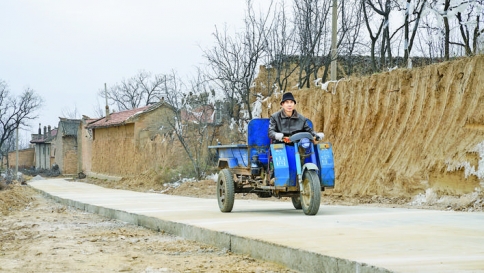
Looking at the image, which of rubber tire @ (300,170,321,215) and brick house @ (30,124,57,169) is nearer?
rubber tire @ (300,170,321,215)

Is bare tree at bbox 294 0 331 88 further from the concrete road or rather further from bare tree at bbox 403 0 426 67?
the concrete road

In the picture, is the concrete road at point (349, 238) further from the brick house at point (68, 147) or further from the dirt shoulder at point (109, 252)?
the brick house at point (68, 147)

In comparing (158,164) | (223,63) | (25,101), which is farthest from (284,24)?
(25,101)

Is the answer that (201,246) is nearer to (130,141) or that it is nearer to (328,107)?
(328,107)

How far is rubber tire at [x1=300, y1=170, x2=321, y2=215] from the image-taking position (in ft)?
32.5

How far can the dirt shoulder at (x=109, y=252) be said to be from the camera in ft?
22.1

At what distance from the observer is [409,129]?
52.3 feet

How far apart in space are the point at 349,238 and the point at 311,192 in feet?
9.67

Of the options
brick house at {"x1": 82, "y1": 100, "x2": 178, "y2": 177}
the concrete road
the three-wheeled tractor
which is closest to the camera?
the concrete road

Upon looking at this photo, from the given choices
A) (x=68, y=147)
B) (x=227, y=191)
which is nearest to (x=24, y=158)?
(x=68, y=147)

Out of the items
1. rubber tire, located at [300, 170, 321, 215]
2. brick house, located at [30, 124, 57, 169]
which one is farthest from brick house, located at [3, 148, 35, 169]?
rubber tire, located at [300, 170, 321, 215]

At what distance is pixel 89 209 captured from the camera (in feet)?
53.9

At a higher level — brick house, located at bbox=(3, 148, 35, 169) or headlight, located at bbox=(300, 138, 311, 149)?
brick house, located at bbox=(3, 148, 35, 169)

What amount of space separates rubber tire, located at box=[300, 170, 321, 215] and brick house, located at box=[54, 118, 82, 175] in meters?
63.6
